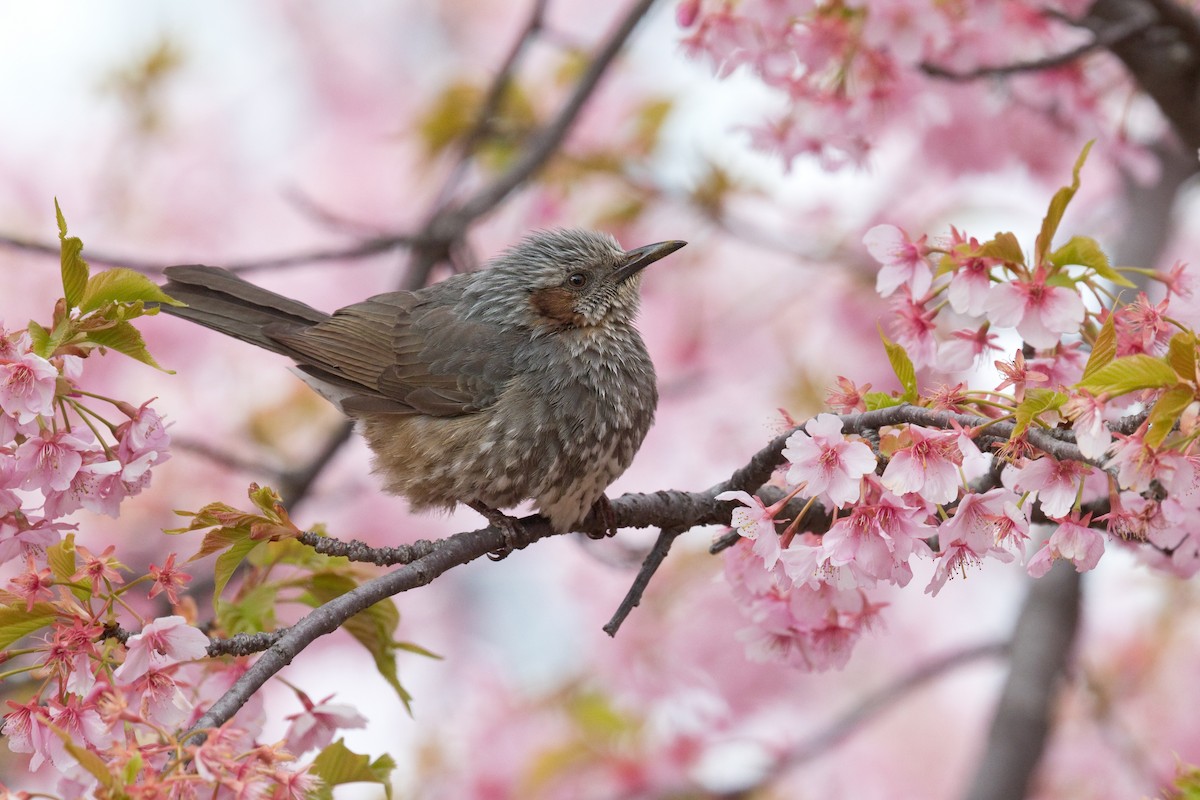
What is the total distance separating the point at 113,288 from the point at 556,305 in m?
1.57

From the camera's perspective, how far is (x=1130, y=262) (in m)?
4.09

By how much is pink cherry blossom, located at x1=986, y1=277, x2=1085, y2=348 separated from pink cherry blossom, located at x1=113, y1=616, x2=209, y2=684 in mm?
1360

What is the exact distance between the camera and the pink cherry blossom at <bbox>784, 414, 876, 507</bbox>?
1.77 m

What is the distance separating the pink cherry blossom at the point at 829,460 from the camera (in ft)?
5.82

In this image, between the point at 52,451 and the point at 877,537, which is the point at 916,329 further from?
the point at 52,451

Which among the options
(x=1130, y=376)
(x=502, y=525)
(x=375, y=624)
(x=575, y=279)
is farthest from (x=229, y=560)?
(x=575, y=279)

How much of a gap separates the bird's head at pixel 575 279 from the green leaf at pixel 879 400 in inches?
55.3

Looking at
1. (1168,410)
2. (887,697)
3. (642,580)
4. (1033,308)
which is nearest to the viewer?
(1168,410)

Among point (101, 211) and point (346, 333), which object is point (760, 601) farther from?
point (101, 211)

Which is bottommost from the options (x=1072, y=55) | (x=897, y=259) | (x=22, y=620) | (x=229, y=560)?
(x=897, y=259)

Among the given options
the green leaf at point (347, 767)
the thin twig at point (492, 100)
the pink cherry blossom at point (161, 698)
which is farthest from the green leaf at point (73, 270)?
the thin twig at point (492, 100)

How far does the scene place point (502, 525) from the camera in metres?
2.77

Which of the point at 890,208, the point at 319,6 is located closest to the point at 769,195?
the point at 890,208

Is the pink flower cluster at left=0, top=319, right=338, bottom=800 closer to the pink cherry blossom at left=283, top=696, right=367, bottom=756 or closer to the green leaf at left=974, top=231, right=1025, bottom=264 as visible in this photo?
the pink cherry blossom at left=283, top=696, right=367, bottom=756
